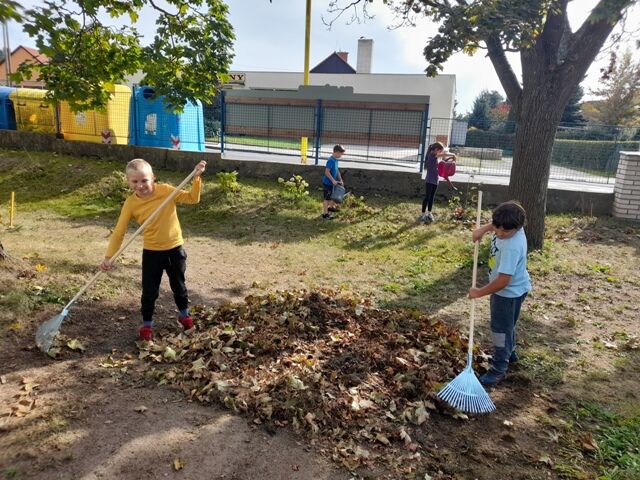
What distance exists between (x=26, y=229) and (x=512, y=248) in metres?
8.12

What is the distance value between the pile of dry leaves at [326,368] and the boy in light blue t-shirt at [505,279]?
34cm

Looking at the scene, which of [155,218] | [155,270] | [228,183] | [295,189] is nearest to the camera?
[155,218]

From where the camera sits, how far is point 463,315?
5289mm

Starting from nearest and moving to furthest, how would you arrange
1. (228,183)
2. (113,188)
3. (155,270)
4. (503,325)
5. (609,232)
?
(503,325) → (155,270) → (609,232) → (228,183) → (113,188)

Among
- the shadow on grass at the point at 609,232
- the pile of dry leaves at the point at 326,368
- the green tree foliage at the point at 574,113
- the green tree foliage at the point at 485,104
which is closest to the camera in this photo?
the pile of dry leaves at the point at 326,368

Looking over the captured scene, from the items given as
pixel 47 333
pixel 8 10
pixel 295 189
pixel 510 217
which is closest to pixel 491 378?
pixel 510 217

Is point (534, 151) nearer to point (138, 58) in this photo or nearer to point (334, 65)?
point (138, 58)

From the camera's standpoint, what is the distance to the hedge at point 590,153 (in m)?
14.3

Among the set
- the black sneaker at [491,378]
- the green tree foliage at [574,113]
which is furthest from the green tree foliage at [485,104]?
the black sneaker at [491,378]

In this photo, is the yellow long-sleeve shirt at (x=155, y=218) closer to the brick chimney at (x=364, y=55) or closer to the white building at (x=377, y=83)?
the white building at (x=377, y=83)

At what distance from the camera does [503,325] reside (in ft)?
12.0

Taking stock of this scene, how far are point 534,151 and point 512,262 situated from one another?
4315mm

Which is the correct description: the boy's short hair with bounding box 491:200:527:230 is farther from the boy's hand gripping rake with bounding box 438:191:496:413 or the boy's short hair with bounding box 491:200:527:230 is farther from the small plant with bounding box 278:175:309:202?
the small plant with bounding box 278:175:309:202

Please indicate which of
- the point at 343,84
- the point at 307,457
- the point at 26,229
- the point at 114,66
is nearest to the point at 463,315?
the point at 307,457
